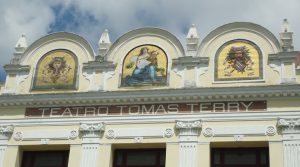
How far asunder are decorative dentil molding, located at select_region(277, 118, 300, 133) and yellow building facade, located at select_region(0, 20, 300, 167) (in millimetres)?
42

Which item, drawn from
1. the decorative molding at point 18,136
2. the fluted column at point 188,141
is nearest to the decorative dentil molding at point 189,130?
the fluted column at point 188,141

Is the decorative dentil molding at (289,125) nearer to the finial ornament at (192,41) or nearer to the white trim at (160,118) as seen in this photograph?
the white trim at (160,118)

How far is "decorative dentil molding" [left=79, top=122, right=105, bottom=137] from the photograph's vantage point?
2509cm

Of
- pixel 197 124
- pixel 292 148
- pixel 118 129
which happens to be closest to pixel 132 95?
pixel 118 129

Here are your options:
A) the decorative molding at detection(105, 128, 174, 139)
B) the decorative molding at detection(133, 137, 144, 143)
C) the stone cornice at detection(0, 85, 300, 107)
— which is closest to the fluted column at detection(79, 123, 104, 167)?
the decorative molding at detection(105, 128, 174, 139)

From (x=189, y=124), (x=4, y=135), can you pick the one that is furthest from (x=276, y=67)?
(x=4, y=135)

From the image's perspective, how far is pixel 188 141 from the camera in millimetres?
23938

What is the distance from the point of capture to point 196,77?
2523 cm

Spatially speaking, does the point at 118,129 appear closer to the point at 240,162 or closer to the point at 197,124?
the point at 197,124

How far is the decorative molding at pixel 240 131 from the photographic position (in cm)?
2338

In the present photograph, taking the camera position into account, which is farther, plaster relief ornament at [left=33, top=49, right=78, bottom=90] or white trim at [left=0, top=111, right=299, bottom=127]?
plaster relief ornament at [left=33, top=49, right=78, bottom=90]

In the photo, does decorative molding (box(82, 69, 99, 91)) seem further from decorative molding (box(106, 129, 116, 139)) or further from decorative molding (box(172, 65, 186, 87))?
decorative molding (box(172, 65, 186, 87))

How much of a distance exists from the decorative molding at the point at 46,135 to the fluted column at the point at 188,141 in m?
4.97

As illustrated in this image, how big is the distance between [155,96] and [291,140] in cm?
626
